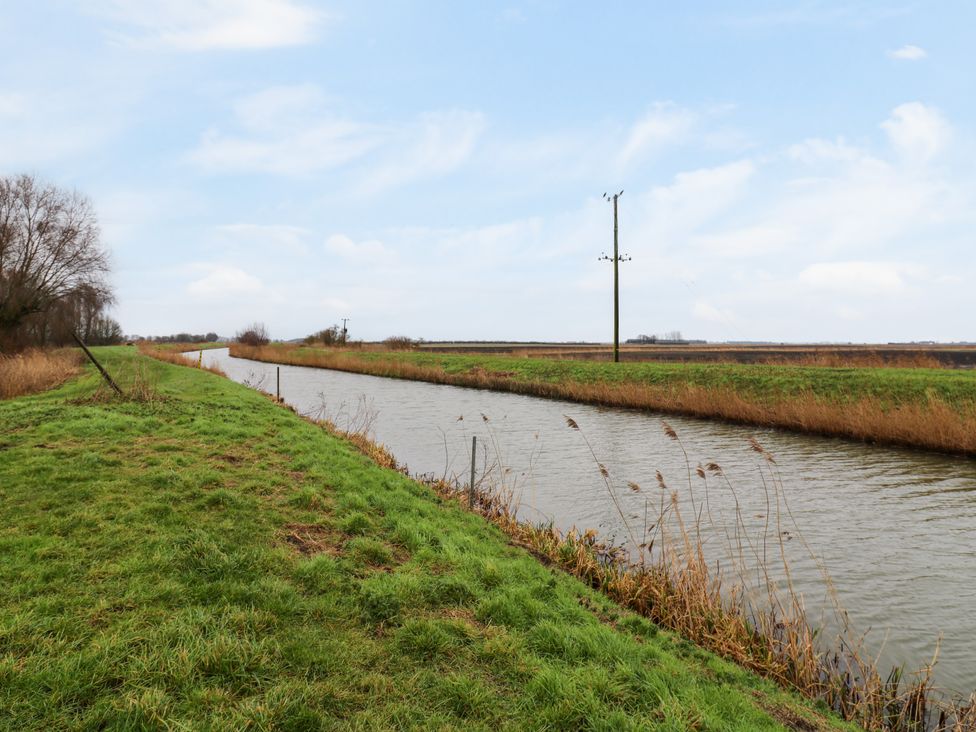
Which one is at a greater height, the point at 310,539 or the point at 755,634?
the point at 310,539

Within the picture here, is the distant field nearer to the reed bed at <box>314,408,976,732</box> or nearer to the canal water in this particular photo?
the canal water

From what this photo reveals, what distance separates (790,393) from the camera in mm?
21609

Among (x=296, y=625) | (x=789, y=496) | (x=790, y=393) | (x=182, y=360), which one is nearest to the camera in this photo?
(x=296, y=625)

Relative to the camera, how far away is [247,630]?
4.32 meters

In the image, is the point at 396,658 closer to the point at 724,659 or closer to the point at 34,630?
the point at 34,630

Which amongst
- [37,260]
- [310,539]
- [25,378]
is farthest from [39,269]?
[310,539]

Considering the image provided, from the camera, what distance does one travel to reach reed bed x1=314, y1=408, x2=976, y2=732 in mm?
4922

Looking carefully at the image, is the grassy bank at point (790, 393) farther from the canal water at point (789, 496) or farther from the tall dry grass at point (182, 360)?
the tall dry grass at point (182, 360)

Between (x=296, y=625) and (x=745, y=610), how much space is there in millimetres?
5235

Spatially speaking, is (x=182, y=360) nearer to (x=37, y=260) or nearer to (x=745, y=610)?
(x=37, y=260)

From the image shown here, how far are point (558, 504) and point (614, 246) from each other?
88.7 feet

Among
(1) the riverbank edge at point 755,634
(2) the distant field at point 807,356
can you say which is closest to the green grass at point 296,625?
(1) the riverbank edge at point 755,634

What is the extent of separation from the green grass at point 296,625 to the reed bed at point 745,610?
0.54 m

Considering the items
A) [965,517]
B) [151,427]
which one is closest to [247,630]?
[151,427]
